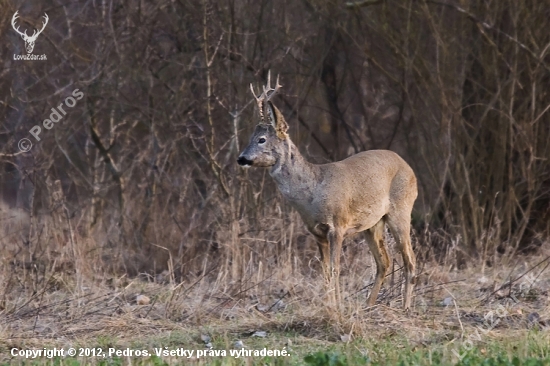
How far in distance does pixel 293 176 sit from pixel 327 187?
31 centimetres

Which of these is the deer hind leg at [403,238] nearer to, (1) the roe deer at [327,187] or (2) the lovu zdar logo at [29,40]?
(1) the roe deer at [327,187]

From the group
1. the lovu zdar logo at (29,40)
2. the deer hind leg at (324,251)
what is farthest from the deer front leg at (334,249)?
the lovu zdar logo at (29,40)

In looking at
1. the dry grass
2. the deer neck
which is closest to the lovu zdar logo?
the dry grass

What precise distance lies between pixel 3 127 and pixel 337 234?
575 cm

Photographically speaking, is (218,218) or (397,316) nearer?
(397,316)

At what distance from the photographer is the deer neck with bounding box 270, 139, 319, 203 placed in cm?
843

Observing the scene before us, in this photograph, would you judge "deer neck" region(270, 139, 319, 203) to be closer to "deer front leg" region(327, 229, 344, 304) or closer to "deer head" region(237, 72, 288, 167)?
"deer head" region(237, 72, 288, 167)

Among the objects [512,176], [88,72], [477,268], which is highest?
[88,72]

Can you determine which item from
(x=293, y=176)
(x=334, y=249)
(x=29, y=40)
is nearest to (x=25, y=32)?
(x=29, y=40)

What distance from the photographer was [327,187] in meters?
8.46

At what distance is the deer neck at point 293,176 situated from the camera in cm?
843

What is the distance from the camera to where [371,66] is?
13.6 meters

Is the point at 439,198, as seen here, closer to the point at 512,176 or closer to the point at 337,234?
the point at 512,176

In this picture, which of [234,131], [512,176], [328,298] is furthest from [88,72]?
[328,298]
